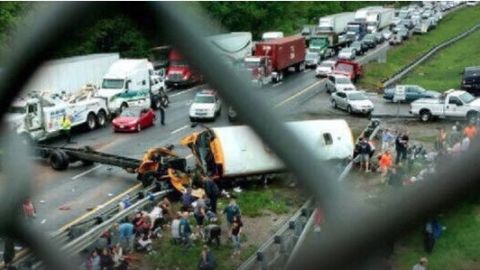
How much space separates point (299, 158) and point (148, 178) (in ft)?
44.5

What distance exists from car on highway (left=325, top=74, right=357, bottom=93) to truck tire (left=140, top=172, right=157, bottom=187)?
31.6 feet

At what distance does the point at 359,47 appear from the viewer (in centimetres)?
3544

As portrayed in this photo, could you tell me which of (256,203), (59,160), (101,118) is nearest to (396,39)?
(101,118)

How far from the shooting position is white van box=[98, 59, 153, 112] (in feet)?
70.9

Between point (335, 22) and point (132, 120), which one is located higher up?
point (132, 120)

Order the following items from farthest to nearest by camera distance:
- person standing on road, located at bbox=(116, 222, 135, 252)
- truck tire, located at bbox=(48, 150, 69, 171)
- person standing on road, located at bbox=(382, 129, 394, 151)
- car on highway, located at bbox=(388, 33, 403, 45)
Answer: car on highway, located at bbox=(388, 33, 403, 45) < person standing on road, located at bbox=(382, 129, 394, 151) < truck tire, located at bbox=(48, 150, 69, 171) < person standing on road, located at bbox=(116, 222, 135, 252)

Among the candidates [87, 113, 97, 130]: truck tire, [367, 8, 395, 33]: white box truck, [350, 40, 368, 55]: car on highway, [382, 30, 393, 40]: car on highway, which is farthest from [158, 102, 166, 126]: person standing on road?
[367, 8, 395, 33]: white box truck

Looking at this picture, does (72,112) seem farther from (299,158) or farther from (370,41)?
(370,41)

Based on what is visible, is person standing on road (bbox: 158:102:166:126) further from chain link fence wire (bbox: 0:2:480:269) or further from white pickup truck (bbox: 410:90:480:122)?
chain link fence wire (bbox: 0:2:480:269)

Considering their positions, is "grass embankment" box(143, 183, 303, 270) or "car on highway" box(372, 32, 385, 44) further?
"car on highway" box(372, 32, 385, 44)

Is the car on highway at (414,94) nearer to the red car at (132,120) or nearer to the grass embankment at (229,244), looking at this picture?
the red car at (132,120)

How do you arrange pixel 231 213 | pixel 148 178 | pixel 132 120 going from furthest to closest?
pixel 132 120
pixel 148 178
pixel 231 213

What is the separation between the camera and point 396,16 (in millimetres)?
47625

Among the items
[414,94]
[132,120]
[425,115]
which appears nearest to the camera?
[132,120]
